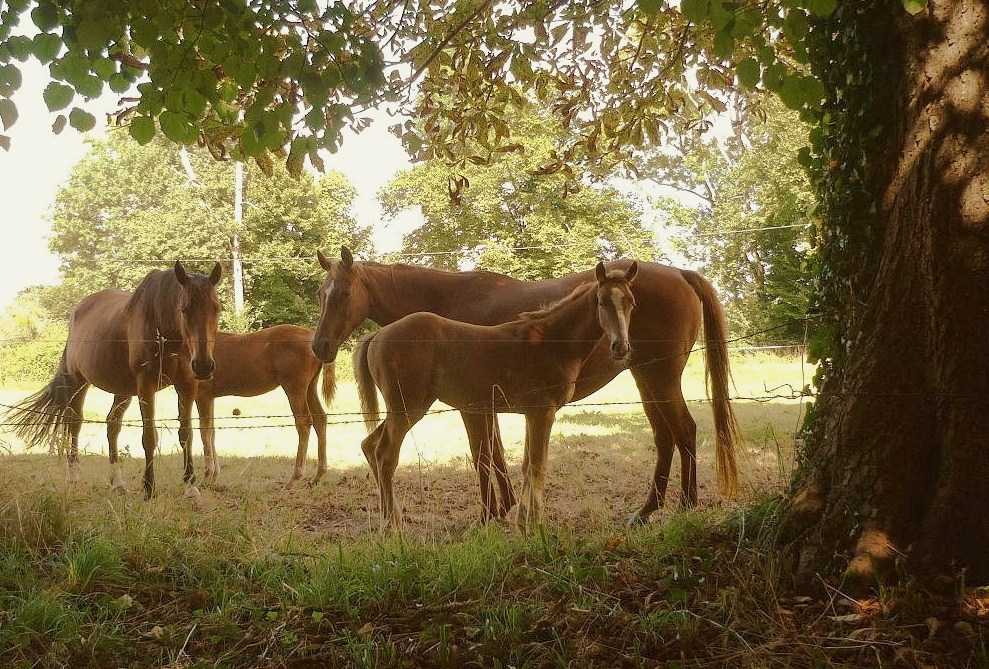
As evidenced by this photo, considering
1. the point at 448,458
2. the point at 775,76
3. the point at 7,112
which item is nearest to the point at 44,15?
the point at 7,112

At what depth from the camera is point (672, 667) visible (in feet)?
8.43

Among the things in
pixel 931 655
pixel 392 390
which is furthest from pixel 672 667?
pixel 392 390

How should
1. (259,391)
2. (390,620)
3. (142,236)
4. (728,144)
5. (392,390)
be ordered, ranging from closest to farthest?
(390,620)
(392,390)
(259,391)
(142,236)
(728,144)

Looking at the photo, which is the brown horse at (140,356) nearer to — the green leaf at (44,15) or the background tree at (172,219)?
the green leaf at (44,15)

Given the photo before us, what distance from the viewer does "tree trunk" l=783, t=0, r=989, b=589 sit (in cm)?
280

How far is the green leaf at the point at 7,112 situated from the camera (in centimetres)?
317

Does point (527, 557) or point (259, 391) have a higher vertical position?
point (259, 391)

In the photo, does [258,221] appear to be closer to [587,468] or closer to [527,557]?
[587,468]

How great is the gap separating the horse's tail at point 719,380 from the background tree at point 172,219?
8.66 meters

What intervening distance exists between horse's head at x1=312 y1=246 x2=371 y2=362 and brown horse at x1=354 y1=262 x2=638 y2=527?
70 cm

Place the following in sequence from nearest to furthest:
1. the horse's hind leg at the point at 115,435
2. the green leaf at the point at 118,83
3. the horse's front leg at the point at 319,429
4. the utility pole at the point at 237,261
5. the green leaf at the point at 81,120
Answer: the green leaf at the point at 81,120 → the green leaf at the point at 118,83 → the horse's hind leg at the point at 115,435 → the horse's front leg at the point at 319,429 → the utility pole at the point at 237,261

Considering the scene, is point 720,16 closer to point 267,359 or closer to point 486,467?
point 486,467

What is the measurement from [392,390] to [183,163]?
18.9 metres

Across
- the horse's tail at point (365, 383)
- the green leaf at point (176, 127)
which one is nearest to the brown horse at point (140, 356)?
the horse's tail at point (365, 383)
